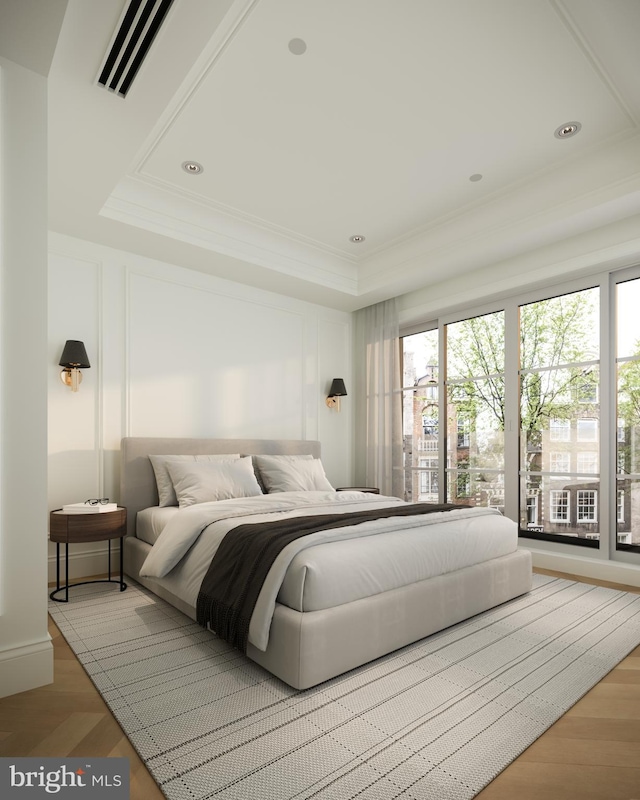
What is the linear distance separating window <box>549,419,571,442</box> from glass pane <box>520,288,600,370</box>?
473 millimetres

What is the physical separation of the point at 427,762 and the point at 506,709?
19.0 inches

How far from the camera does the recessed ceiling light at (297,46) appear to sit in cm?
226

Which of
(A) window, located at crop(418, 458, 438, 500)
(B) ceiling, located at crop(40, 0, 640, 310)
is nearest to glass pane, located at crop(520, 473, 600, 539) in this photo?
(A) window, located at crop(418, 458, 438, 500)

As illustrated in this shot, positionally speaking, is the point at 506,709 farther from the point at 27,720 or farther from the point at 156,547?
the point at 156,547

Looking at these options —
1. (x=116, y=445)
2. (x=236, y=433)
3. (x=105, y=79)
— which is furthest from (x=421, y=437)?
(x=105, y=79)

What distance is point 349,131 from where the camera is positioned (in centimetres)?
293

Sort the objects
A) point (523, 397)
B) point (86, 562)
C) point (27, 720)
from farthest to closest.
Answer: point (523, 397), point (86, 562), point (27, 720)

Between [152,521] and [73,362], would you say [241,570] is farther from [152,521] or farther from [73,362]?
[73,362]

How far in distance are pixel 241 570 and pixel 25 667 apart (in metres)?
0.92

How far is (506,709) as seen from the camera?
6.33 feet

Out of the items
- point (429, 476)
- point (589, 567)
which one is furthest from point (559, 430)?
point (429, 476)

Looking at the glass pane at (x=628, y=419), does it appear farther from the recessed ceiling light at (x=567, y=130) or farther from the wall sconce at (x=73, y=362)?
the wall sconce at (x=73, y=362)

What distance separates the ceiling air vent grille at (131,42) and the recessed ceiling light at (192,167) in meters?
0.90

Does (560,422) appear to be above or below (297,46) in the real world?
below
